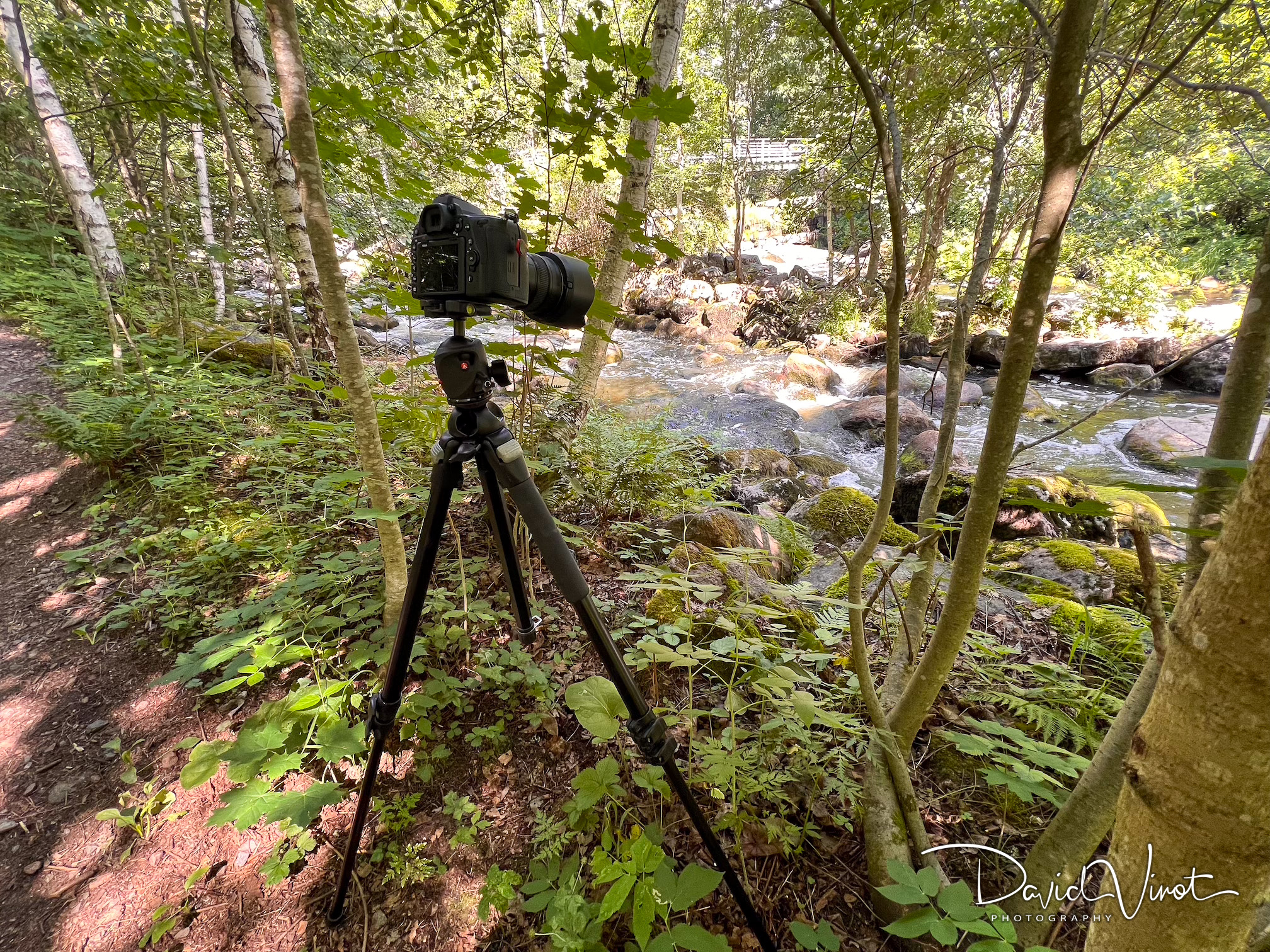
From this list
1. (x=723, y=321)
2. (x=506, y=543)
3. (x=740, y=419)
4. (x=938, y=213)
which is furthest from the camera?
(x=723, y=321)

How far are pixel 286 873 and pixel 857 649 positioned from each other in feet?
4.94

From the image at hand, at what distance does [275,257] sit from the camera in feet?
10.6

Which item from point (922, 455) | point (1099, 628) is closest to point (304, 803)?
point (1099, 628)

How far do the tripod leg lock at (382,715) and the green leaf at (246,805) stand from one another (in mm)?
296

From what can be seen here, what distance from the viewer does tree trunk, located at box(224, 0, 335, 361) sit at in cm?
255

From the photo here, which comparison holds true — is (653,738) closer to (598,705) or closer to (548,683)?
(598,705)

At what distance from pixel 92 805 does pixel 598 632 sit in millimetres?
1916

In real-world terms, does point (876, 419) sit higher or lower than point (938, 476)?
lower

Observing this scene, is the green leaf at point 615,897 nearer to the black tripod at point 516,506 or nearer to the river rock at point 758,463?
the black tripod at point 516,506

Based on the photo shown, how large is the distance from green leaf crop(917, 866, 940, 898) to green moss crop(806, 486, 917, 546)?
2.62 m

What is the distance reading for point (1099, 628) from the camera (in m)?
1.92

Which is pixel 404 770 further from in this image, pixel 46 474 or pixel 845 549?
pixel 46 474

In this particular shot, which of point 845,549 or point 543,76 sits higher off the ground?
point 543,76

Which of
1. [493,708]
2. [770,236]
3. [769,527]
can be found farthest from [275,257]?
[770,236]
